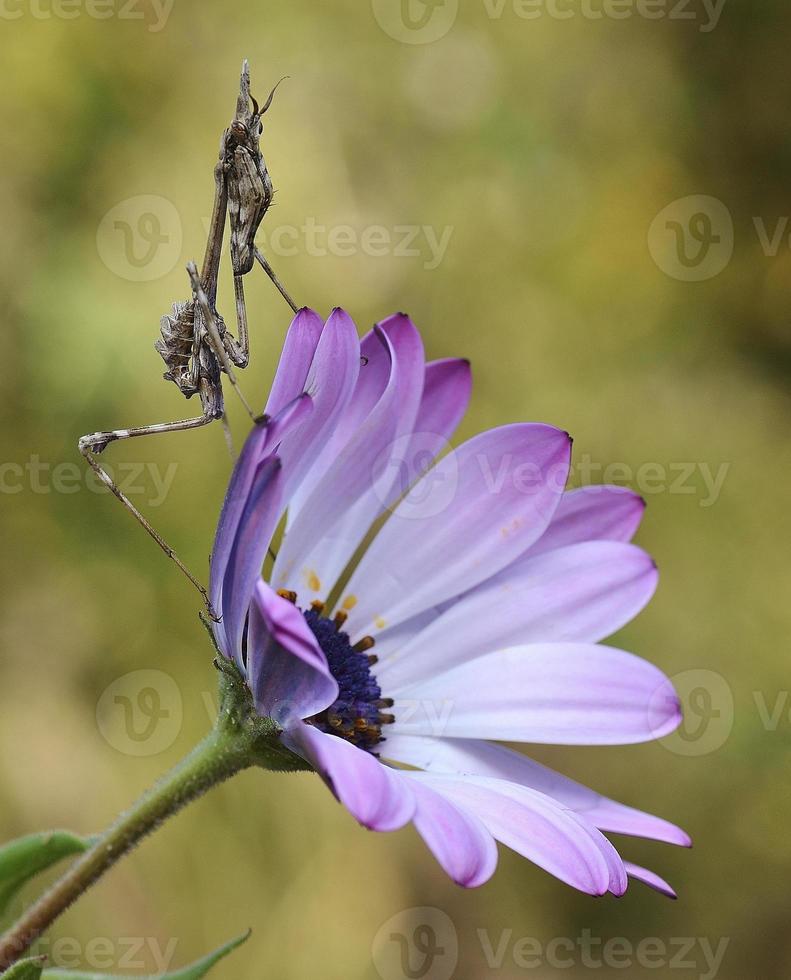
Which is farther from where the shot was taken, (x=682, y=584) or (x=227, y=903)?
(x=682, y=584)

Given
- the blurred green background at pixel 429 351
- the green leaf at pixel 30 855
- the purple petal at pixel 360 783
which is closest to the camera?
the purple petal at pixel 360 783

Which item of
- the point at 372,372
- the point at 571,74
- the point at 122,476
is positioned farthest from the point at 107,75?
the point at 372,372

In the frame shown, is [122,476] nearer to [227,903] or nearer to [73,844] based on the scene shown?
[227,903]

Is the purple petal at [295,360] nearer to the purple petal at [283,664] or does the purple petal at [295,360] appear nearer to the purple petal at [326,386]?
the purple petal at [326,386]

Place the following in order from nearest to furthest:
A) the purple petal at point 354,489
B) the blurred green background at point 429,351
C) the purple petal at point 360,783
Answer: the purple petal at point 360,783 < the purple petal at point 354,489 < the blurred green background at point 429,351

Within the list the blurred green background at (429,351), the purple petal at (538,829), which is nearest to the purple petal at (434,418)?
the purple petal at (538,829)

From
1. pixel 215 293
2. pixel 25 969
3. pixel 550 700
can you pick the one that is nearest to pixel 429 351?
pixel 215 293

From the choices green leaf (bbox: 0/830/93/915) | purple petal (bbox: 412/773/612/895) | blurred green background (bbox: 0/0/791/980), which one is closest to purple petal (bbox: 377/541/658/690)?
purple petal (bbox: 412/773/612/895)
